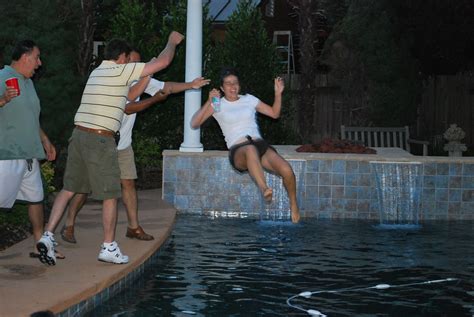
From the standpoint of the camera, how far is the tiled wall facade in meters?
12.3

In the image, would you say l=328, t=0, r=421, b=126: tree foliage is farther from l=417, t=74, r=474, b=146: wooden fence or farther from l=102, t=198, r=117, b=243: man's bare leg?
l=102, t=198, r=117, b=243: man's bare leg

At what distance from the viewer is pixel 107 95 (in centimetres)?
795

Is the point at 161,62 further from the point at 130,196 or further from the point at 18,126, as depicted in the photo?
the point at 130,196

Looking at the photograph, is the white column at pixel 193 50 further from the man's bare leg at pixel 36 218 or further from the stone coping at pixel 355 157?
the man's bare leg at pixel 36 218

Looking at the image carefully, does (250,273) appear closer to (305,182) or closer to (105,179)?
(105,179)

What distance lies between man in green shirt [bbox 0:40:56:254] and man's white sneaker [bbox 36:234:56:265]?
0.99 feet

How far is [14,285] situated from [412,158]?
6527 mm

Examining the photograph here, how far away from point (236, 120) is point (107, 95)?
6.46ft

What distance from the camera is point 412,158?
1231 cm

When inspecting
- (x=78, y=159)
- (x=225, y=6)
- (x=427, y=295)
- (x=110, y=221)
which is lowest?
(x=427, y=295)

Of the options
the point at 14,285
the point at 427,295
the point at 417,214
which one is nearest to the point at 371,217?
the point at 417,214

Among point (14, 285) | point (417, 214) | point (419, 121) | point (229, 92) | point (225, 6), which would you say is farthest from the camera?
point (225, 6)

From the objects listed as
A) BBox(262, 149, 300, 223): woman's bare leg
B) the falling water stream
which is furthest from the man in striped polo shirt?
the falling water stream

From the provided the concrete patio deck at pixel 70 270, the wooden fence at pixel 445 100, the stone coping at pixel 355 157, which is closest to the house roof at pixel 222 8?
the wooden fence at pixel 445 100
